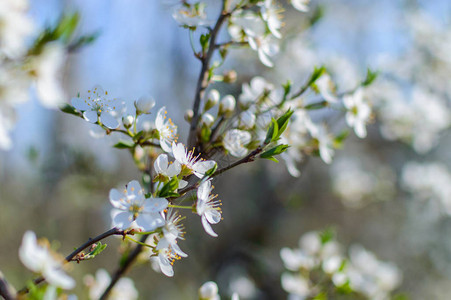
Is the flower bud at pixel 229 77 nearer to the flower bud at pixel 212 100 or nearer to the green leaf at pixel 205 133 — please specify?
the flower bud at pixel 212 100

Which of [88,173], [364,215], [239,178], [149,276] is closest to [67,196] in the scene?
[88,173]

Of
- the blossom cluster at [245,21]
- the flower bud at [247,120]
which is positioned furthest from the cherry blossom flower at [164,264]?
the blossom cluster at [245,21]

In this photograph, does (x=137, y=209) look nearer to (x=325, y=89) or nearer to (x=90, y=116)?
(x=90, y=116)

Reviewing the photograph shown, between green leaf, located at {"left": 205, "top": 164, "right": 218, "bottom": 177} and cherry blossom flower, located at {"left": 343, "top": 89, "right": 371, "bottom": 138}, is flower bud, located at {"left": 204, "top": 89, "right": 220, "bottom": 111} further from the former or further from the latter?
cherry blossom flower, located at {"left": 343, "top": 89, "right": 371, "bottom": 138}

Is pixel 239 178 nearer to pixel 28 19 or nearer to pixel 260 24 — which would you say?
pixel 260 24

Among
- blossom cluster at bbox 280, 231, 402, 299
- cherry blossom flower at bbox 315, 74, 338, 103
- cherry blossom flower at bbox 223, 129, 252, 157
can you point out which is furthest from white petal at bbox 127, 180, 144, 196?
blossom cluster at bbox 280, 231, 402, 299

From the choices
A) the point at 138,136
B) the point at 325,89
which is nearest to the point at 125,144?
the point at 138,136

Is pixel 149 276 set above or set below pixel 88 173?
below
